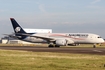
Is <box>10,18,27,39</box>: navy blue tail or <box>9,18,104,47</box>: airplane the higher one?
<box>10,18,27,39</box>: navy blue tail

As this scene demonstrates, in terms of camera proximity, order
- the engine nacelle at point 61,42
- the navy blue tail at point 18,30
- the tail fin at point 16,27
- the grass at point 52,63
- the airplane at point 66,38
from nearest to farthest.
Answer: the grass at point 52,63, the engine nacelle at point 61,42, the airplane at point 66,38, the navy blue tail at point 18,30, the tail fin at point 16,27

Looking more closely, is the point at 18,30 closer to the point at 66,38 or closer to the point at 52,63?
the point at 66,38

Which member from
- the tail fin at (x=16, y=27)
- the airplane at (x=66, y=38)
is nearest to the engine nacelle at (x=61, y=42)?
the airplane at (x=66, y=38)

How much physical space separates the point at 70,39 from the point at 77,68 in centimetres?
5052

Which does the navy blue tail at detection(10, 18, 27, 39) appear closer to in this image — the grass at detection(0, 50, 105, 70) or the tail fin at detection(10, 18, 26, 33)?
the tail fin at detection(10, 18, 26, 33)

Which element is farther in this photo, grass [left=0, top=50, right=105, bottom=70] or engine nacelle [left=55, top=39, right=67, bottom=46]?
engine nacelle [left=55, top=39, right=67, bottom=46]

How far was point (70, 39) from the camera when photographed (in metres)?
66.6

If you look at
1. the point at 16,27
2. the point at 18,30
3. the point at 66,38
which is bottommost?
the point at 66,38

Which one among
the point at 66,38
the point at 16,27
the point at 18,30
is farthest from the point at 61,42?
the point at 16,27

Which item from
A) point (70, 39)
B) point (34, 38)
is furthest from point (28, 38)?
point (70, 39)

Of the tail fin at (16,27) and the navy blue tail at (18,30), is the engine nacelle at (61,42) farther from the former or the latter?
the tail fin at (16,27)

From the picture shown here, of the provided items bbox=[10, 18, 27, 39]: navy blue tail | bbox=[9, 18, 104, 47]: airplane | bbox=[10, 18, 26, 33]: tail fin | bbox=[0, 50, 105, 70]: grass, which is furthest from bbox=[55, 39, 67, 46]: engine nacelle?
bbox=[0, 50, 105, 70]: grass

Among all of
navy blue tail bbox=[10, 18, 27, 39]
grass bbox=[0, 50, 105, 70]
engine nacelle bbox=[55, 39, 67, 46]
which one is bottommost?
grass bbox=[0, 50, 105, 70]

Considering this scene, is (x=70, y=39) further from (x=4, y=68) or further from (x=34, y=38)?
(x=4, y=68)
